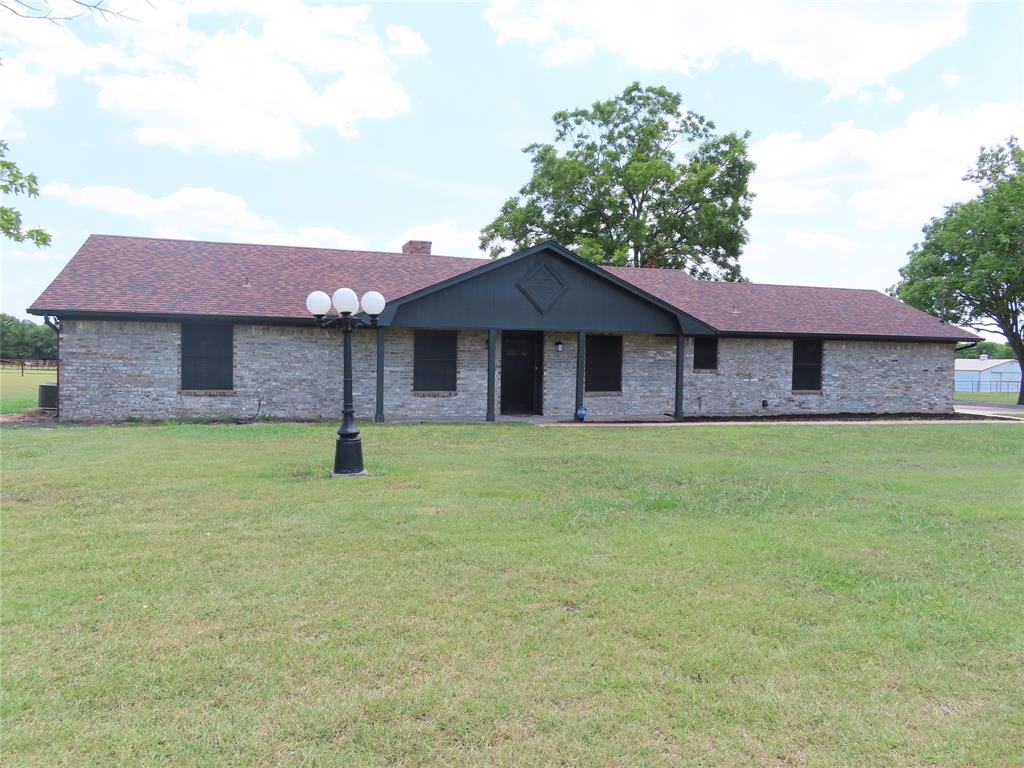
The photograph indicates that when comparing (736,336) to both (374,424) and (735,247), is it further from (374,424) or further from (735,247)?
(735,247)

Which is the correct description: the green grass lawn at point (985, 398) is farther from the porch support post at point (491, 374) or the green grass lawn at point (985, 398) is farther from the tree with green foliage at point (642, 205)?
the porch support post at point (491, 374)

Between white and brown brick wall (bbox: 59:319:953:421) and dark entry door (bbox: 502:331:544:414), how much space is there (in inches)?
15.0

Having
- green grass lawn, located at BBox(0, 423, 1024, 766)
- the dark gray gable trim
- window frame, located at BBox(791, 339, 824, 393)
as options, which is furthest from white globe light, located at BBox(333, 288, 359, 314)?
window frame, located at BBox(791, 339, 824, 393)

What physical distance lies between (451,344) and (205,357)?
20.2ft

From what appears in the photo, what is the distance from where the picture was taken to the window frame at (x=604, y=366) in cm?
1950

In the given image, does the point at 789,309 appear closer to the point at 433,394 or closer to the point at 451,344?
the point at 451,344

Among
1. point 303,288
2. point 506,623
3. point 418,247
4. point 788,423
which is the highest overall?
point 418,247

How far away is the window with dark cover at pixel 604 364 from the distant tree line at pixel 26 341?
73428mm

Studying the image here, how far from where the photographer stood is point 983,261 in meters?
29.6

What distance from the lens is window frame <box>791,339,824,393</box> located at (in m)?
21.1

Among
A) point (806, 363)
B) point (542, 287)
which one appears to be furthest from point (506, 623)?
point (806, 363)

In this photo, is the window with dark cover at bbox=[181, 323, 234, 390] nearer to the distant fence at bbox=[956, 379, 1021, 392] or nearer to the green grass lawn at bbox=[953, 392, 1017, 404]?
the green grass lawn at bbox=[953, 392, 1017, 404]

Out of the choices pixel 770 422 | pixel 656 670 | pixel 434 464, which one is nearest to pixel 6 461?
pixel 434 464

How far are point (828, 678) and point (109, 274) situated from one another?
727 inches
